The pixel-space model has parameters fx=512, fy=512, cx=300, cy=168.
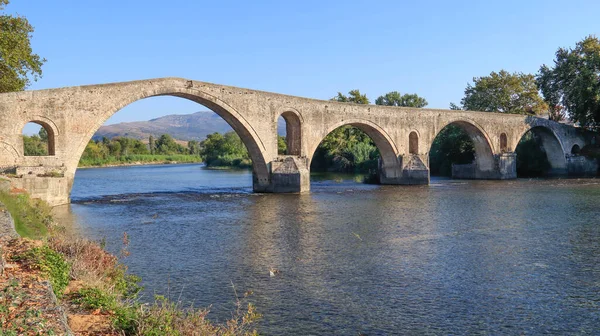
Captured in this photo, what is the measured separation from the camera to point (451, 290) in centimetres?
923

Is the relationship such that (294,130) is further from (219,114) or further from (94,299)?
(94,299)

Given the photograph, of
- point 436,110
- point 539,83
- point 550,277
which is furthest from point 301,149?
point 539,83

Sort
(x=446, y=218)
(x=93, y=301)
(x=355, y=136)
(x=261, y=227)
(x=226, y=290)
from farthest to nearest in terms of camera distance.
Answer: (x=355, y=136) < (x=446, y=218) < (x=261, y=227) < (x=226, y=290) < (x=93, y=301)

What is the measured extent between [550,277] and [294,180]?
19.0 metres

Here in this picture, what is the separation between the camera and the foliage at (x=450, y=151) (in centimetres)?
4616

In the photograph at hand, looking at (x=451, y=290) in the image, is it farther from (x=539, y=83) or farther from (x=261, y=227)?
(x=539, y=83)

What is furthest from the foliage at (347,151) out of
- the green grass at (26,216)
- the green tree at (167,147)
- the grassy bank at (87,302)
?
the green tree at (167,147)

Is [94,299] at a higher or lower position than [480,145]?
lower

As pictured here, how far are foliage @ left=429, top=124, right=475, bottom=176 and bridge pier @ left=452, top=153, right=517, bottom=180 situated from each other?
280 centimetres

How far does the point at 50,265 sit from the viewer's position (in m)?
6.65

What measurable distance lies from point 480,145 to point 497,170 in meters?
2.49

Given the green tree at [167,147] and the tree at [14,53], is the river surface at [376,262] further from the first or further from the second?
the green tree at [167,147]

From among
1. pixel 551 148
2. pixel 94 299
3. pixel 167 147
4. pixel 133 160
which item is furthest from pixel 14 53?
pixel 167 147

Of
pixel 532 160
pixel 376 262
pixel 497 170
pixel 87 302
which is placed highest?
pixel 532 160
